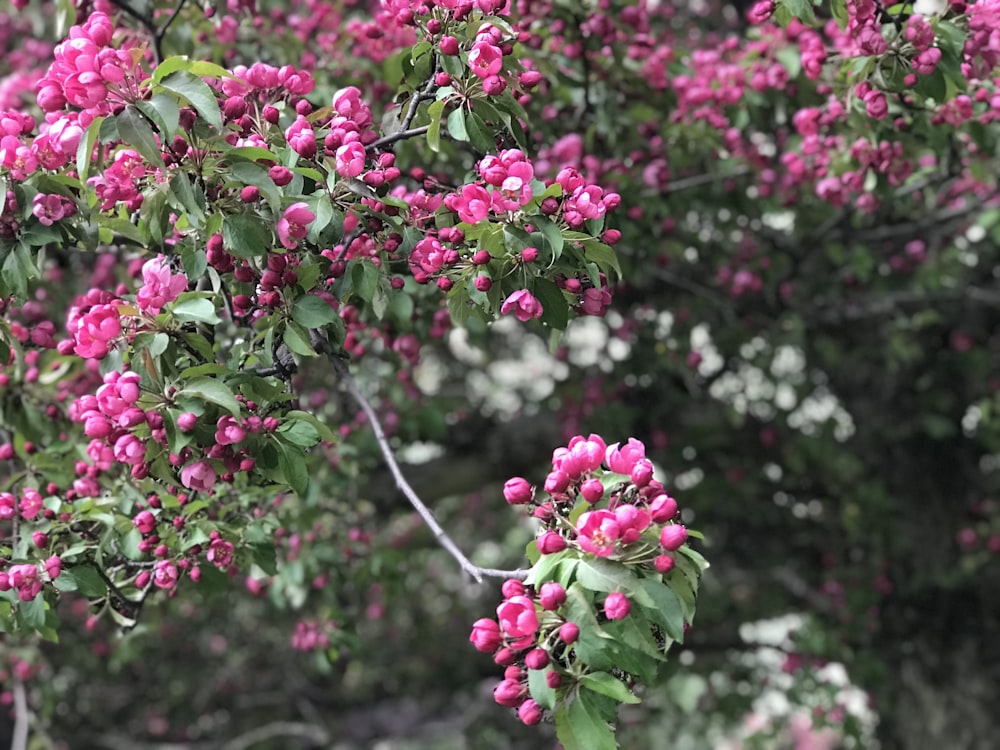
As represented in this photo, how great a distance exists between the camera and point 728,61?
3801 millimetres

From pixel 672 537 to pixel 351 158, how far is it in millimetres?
937

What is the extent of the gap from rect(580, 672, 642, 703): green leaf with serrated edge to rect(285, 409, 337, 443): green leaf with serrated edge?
0.67 meters

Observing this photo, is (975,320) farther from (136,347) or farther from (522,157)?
(136,347)

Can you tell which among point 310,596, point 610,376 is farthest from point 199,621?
point 610,376

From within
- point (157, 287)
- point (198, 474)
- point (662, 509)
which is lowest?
point (198, 474)

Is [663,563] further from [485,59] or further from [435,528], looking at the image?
[485,59]

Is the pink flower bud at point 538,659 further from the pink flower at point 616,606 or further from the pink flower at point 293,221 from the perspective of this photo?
the pink flower at point 293,221

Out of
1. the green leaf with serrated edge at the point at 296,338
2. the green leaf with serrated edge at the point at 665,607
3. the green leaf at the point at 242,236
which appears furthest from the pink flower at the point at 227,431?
the green leaf with serrated edge at the point at 665,607

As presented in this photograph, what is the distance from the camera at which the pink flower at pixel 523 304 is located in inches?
71.3

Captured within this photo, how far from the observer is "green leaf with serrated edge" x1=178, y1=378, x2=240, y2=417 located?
1633 mm

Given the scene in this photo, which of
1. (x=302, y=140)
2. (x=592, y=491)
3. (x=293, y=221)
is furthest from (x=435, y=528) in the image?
(x=302, y=140)

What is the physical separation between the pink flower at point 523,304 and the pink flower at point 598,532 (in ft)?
1.66

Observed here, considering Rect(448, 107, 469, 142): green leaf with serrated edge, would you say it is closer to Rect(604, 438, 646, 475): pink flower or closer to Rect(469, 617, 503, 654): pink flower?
Rect(604, 438, 646, 475): pink flower

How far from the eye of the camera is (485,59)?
187cm
